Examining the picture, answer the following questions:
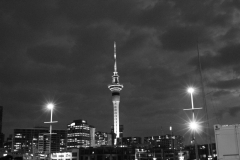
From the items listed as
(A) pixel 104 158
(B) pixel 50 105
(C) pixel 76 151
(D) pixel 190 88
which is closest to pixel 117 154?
(A) pixel 104 158

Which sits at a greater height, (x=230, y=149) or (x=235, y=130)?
(x=235, y=130)

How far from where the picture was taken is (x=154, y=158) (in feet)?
650

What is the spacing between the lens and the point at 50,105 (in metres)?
49.2

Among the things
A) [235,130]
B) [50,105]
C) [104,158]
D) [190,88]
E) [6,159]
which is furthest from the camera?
[104,158]

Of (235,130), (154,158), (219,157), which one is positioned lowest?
(154,158)

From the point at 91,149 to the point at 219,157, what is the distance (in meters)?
178

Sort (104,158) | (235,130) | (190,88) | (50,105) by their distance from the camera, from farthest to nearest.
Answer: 1. (104,158)
2. (50,105)
3. (190,88)
4. (235,130)

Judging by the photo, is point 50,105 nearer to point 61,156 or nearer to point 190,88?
point 190,88

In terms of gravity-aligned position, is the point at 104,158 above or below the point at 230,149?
below

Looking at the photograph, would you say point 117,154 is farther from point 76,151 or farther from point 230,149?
point 230,149

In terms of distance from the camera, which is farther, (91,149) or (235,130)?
(91,149)

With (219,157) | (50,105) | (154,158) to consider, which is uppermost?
(50,105)

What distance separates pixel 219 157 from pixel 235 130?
1567mm

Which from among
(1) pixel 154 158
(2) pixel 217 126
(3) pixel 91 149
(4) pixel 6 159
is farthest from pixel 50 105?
(1) pixel 154 158
